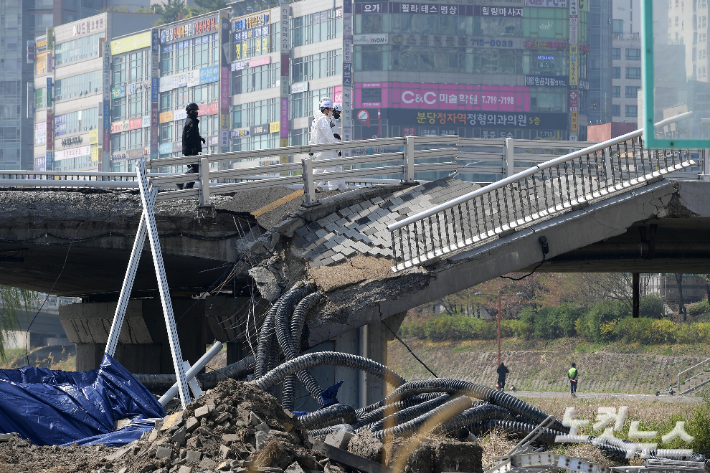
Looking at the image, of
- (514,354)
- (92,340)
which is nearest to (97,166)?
(514,354)

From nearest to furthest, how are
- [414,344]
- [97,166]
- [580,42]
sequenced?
[414,344]
[580,42]
[97,166]

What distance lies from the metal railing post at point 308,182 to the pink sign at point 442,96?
78738mm

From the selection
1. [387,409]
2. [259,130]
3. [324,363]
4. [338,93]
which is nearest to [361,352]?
[324,363]

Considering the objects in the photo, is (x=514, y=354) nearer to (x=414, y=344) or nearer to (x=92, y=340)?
(x=414, y=344)

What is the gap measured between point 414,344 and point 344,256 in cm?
4584

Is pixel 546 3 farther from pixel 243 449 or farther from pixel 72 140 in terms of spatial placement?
pixel 243 449

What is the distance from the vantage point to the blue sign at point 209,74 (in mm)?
98500

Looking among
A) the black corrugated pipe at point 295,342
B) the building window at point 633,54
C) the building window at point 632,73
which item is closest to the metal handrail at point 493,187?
the black corrugated pipe at point 295,342

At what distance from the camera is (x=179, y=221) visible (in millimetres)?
15812

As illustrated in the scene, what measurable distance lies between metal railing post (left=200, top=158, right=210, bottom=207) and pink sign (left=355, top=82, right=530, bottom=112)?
7894cm

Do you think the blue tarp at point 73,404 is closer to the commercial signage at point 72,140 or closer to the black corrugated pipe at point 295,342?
the black corrugated pipe at point 295,342

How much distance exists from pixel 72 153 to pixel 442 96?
44306mm

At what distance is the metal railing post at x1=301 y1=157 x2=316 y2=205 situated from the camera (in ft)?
51.2

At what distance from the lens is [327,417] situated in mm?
11633
